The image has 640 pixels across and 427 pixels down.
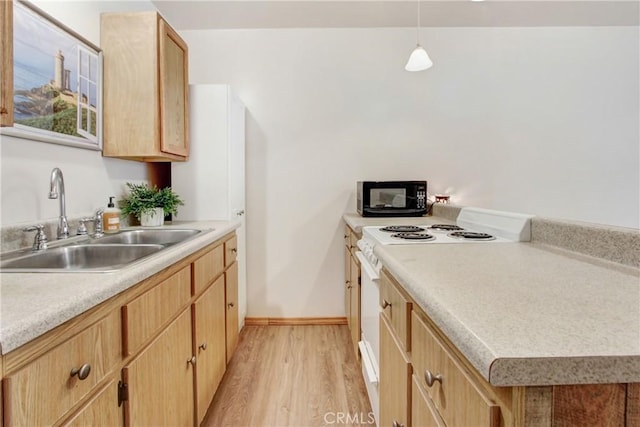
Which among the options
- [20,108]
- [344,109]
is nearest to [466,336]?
[20,108]

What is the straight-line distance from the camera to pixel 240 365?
7.26ft

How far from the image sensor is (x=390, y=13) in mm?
2633

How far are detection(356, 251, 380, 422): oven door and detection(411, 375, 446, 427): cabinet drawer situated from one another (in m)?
0.54

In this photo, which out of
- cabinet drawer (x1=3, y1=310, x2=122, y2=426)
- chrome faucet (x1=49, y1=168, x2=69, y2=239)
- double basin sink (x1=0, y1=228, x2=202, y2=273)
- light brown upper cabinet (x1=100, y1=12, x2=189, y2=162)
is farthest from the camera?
light brown upper cabinet (x1=100, y1=12, x2=189, y2=162)

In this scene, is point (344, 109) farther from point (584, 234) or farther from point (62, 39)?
point (584, 234)

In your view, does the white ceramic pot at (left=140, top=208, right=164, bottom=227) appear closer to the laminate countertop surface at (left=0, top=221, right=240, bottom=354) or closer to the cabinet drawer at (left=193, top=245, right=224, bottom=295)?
the cabinet drawer at (left=193, top=245, right=224, bottom=295)

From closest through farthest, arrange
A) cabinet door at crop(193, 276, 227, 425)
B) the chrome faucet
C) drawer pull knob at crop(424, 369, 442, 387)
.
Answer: drawer pull knob at crop(424, 369, 442, 387) → the chrome faucet → cabinet door at crop(193, 276, 227, 425)

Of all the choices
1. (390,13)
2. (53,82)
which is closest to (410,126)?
(390,13)

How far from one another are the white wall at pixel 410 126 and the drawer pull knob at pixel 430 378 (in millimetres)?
2165

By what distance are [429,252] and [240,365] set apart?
163 cm

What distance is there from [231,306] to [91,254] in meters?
0.88

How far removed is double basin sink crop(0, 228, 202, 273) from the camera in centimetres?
115

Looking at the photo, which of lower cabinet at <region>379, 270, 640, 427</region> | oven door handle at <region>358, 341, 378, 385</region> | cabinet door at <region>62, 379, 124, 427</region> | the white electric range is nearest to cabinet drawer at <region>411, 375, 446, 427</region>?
lower cabinet at <region>379, 270, 640, 427</region>

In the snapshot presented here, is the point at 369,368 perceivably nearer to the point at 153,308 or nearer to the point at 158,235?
the point at 153,308
